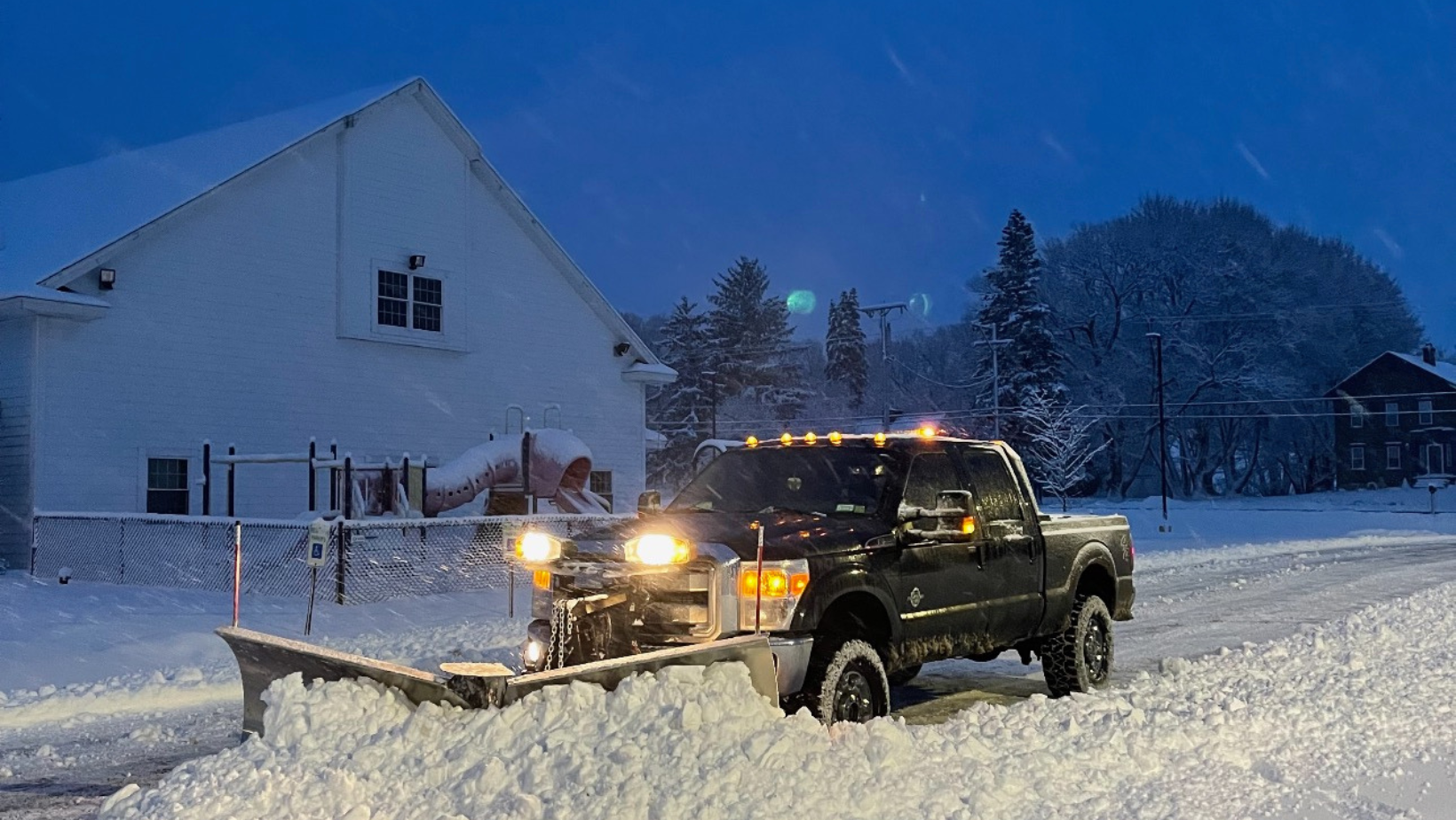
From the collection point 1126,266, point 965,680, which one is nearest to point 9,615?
point 965,680

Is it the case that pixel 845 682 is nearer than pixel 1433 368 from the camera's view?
Yes

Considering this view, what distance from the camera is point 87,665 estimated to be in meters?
11.5

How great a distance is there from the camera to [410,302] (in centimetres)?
2477

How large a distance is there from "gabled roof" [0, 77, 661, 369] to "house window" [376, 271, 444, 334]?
2652 mm

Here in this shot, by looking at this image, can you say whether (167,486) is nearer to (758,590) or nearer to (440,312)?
(440,312)

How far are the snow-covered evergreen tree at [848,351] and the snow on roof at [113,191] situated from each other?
67524mm

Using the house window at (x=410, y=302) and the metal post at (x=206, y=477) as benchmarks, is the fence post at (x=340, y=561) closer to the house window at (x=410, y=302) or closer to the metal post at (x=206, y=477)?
the metal post at (x=206, y=477)

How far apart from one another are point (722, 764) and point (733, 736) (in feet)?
0.85

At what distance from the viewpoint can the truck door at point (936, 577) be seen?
26.6 feet

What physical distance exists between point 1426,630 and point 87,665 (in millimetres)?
12606

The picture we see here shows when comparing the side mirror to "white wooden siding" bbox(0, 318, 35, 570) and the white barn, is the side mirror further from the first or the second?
"white wooden siding" bbox(0, 318, 35, 570)

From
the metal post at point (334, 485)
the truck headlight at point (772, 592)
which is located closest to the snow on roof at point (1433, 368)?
the metal post at point (334, 485)

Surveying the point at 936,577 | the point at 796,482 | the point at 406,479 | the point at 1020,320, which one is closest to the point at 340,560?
the point at 406,479

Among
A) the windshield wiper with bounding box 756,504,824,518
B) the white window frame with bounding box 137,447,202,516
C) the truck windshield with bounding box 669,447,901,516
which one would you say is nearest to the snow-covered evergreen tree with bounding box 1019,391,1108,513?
the white window frame with bounding box 137,447,202,516
